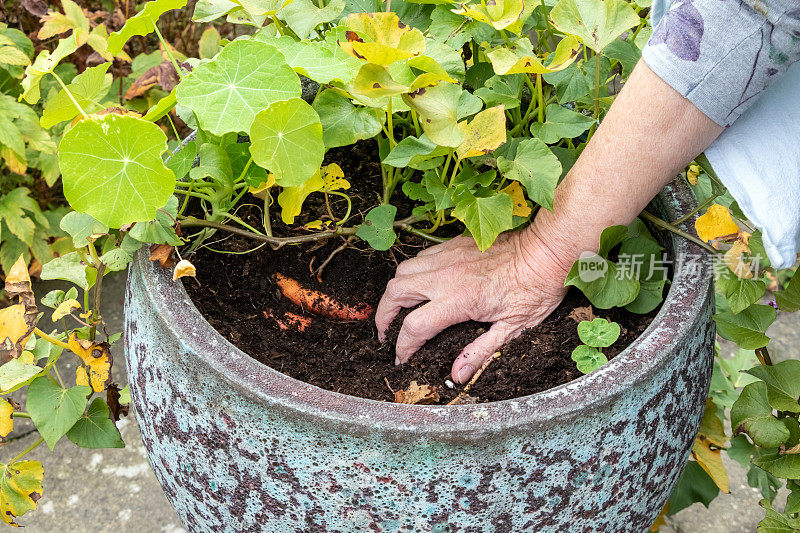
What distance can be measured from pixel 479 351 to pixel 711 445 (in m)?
0.56

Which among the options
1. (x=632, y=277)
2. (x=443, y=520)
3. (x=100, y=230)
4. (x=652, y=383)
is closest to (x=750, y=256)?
(x=632, y=277)

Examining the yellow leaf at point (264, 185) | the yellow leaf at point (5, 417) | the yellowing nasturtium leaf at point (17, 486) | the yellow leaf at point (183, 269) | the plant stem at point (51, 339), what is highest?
the yellow leaf at point (264, 185)

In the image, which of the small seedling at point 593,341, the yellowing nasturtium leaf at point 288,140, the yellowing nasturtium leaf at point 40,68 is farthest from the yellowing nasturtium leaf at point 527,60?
the yellowing nasturtium leaf at point 40,68

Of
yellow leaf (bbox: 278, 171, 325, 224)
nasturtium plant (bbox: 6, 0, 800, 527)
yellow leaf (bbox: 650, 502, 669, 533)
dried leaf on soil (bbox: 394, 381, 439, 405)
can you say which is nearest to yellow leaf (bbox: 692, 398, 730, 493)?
→ nasturtium plant (bbox: 6, 0, 800, 527)

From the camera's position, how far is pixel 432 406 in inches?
34.9

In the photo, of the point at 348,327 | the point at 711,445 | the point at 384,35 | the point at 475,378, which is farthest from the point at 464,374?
the point at 711,445

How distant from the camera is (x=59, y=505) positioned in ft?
5.90

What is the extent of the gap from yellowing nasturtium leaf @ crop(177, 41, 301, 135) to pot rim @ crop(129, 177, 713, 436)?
0.79 feet

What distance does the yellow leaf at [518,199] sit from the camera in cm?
116

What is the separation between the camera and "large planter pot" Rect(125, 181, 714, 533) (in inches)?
34.2

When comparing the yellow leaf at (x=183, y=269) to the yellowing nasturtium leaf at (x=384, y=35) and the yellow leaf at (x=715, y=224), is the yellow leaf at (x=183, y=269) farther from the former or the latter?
the yellow leaf at (x=715, y=224)

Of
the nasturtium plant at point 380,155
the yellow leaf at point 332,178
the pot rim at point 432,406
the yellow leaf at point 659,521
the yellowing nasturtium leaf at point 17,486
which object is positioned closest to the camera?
the pot rim at point 432,406

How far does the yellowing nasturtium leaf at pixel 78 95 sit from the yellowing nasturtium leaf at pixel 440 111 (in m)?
0.44

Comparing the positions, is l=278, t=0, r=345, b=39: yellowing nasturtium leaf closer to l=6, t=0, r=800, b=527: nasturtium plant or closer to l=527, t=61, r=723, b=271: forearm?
l=6, t=0, r=800, b=527: nasturtium plant
